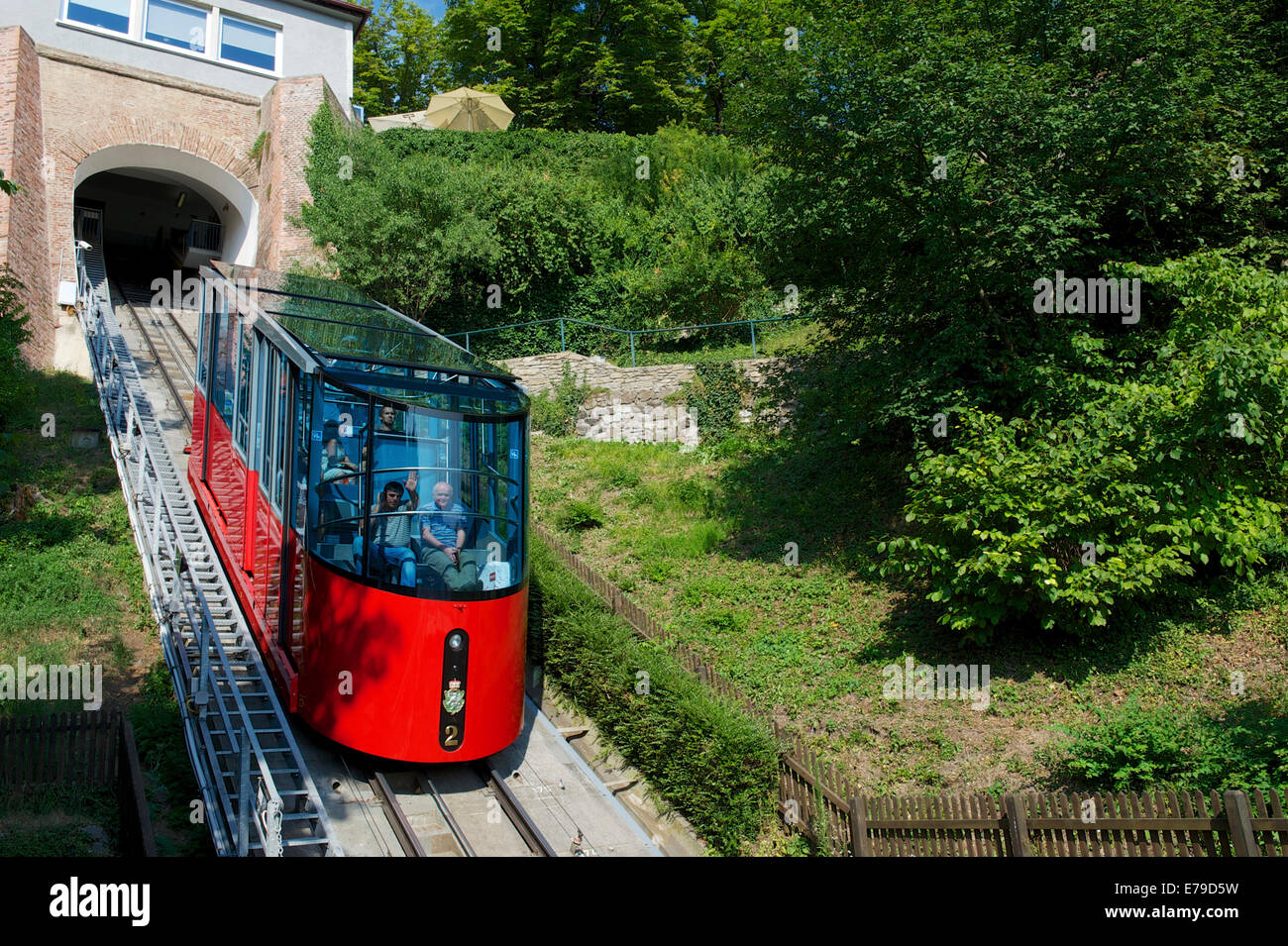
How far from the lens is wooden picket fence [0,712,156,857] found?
818cm

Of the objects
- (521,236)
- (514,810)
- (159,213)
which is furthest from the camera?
(159,213)

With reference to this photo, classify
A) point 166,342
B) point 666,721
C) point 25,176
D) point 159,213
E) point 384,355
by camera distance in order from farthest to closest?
point 159,213 → point 25,176 → point 166,342 → point 666,721 → point 384,355

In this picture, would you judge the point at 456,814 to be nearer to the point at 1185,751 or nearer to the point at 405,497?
the point at 405,497

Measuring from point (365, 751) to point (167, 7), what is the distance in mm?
24738

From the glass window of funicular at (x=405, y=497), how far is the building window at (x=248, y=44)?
74.1ft

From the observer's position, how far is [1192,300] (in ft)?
36.8

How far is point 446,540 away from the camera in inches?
341

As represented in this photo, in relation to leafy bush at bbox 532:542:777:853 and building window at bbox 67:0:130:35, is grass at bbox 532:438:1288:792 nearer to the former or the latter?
leafy bush at bbox 532:542:777:853

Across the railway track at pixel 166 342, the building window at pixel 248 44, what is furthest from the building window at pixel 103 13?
the railway track at pixel 166 342

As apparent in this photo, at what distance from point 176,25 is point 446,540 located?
77.8ft

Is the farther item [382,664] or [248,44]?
[248,44]

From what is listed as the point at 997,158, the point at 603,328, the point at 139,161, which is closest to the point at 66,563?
the point at 997,158

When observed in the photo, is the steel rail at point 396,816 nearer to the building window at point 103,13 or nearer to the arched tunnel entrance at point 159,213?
the arched tunnel entrance at point 159,213

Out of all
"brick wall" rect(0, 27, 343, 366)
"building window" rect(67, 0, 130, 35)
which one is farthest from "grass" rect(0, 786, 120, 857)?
"building window" rect(67, 0, 130, 35)
